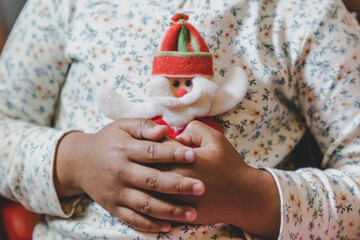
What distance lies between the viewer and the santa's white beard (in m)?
0.62

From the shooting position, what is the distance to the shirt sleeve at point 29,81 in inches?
33.1

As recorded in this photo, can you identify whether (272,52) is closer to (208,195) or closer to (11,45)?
(208,195)

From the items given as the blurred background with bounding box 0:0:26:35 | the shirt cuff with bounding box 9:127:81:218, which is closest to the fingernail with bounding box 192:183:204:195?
the shirt cuff with bounding box 9:127:81:218

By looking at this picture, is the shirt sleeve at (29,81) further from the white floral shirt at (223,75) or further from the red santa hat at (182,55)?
the red santa hat at (182,55)

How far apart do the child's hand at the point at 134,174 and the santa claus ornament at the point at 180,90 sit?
33 mm

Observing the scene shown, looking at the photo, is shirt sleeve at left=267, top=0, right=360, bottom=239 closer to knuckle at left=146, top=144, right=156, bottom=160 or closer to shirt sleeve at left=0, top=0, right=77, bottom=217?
knuckle at left=146, top=144, right=156, bottom=160

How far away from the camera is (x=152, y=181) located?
61 centimetres

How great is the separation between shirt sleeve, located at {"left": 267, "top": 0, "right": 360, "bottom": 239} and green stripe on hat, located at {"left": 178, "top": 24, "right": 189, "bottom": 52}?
0.96ft

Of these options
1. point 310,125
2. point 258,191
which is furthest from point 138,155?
point 310,125

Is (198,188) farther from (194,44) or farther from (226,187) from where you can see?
(194,44)

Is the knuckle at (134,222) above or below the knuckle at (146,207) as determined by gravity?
below

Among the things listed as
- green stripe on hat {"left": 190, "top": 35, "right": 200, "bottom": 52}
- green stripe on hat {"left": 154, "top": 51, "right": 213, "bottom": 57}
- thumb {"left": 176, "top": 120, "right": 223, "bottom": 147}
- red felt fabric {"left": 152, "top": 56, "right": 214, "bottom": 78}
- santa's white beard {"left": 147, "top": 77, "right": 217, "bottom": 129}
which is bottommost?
thumb {"left": 176, "top": 120, "right": 223, "bottom": 147}

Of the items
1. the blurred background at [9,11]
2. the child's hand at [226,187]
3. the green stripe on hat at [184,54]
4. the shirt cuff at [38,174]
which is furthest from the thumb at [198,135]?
the blurred background at [9,11]

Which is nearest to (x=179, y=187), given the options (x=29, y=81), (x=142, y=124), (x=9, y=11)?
(x=142, y=124)
